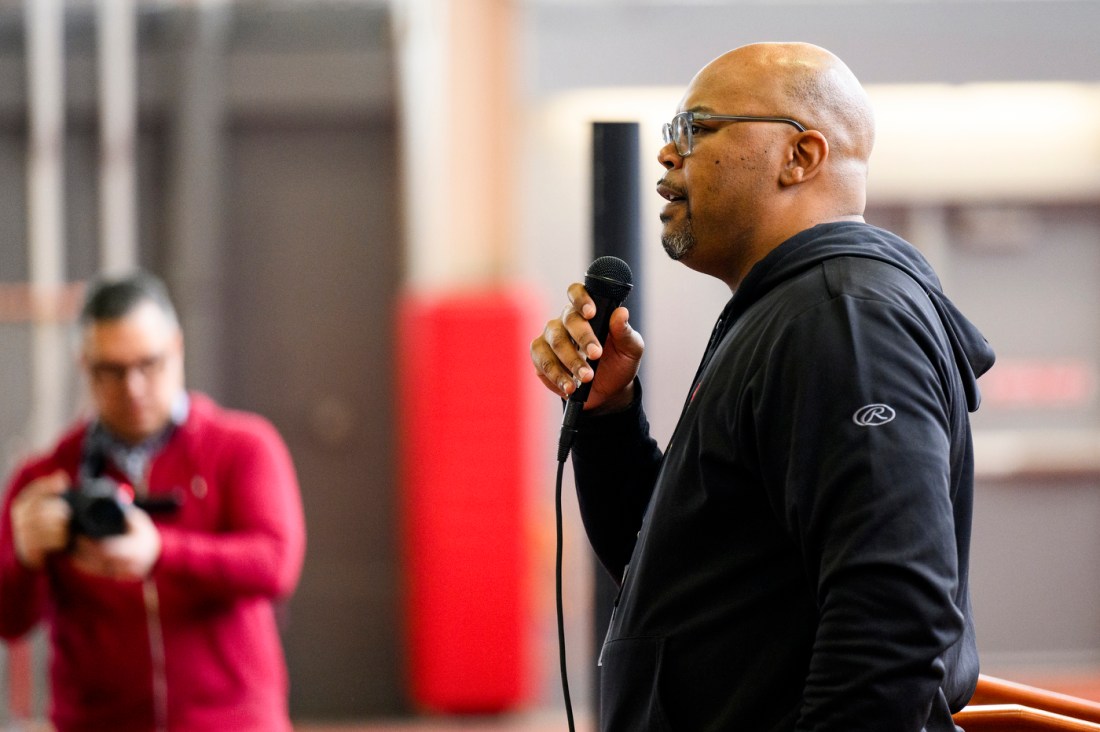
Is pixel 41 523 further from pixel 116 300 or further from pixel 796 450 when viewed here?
pixel 796 450

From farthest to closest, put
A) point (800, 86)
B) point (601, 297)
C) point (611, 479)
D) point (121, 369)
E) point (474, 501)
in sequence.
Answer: point (474, 501), point (121, 369), point (611, 479), point (601, 297), point (800, 86)

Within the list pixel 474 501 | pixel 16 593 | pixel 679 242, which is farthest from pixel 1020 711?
pixel 474 501

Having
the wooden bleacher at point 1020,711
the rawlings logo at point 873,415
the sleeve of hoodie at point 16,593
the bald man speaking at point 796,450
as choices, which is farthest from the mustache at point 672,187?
the sleeve of hoodie at point 16,593

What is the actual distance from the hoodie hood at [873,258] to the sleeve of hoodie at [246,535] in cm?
156

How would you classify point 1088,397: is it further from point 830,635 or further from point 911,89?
point 830,635

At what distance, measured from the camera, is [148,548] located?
2551 mm

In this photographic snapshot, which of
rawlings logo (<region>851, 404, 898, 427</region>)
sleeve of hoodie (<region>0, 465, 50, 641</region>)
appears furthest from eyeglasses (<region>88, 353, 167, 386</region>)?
rawlings logo (<region>851, 404, 898, 427</region>)

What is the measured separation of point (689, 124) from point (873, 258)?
318mm

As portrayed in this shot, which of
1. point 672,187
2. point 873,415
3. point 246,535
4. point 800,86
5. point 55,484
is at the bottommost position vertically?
point 246,535

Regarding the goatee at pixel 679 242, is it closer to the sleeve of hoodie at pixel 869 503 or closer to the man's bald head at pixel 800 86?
the man's bald head at pixel 800 86

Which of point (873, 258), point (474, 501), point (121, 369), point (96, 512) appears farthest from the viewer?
point (474, 501)

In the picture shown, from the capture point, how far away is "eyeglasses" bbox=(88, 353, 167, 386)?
9.09 ft

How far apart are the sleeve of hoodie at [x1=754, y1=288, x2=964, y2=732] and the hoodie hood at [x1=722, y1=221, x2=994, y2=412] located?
0.11m

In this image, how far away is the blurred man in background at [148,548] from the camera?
2.58m
